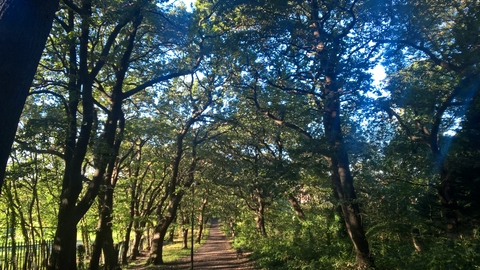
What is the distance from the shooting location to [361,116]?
10883 millimetres

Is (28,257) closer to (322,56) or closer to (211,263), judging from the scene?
(211,263)

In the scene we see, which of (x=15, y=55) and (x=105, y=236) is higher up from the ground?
(x=15, y=55)

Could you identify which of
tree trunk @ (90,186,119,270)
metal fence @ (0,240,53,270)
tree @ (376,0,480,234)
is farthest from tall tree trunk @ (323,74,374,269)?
metal fence @ (0,240,53,270)

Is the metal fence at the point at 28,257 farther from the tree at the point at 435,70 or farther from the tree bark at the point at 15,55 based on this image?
the tree at the point at 435,70

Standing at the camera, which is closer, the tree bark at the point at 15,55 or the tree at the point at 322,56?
the tree bark at the point at 15,55

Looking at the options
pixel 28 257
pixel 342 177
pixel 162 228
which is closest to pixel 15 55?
pixel 342 177

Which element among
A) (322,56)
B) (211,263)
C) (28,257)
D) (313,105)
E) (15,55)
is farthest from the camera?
(211,263)

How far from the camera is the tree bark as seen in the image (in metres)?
2.96

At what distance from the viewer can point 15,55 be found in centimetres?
304

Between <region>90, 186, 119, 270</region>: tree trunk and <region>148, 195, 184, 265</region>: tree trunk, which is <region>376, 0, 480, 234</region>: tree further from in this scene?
<region>148, 195, 184, 265</region>: tree trunk

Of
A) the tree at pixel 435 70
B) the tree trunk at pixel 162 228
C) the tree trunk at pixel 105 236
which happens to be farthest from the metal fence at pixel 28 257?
the tree at pixel 435 70

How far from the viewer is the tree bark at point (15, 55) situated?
296cm

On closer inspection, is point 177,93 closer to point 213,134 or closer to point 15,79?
point 213,134

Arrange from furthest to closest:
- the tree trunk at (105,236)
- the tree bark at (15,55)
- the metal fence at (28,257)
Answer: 1. the metal fence at (28,257)
2. the tree trunk at (105,236)
3. the tree bark at (15,55)
